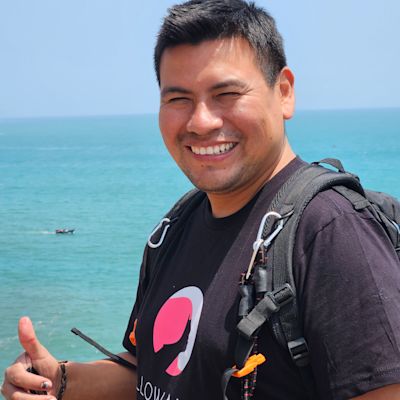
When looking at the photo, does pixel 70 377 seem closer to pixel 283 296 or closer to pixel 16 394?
pixel 16 394

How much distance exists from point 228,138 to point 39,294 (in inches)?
955

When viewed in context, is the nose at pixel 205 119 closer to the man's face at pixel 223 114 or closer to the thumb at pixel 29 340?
the man's face at pixel 223 114

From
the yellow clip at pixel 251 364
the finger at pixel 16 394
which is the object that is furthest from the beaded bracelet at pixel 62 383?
the yellow clip at pixel 251 364

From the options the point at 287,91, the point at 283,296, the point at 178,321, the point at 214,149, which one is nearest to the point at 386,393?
the point at 283,296

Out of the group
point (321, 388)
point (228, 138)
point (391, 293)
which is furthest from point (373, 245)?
point (228, 138)

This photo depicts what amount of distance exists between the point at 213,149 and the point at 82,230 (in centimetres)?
3854

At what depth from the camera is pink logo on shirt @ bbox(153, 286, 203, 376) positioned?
208cm

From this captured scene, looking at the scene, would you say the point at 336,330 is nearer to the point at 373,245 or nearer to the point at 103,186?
the point at 373,245

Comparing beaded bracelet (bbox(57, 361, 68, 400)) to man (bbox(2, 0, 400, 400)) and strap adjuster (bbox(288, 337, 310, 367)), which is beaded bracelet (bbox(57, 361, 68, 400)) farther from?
strap adjuster (bbox(288, 337, 310, 367))

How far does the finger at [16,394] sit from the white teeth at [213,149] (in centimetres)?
94

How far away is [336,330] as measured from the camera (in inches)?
67.1

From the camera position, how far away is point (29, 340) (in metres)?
2.39

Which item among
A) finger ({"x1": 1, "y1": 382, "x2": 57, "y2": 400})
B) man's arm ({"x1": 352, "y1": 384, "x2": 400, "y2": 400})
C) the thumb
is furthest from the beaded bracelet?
man's arm ({"x1": 352, "y1": 384, "x2": 400, "y2": 400})

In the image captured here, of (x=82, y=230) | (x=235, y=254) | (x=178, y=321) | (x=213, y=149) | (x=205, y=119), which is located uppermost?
(x=205, y=119)
